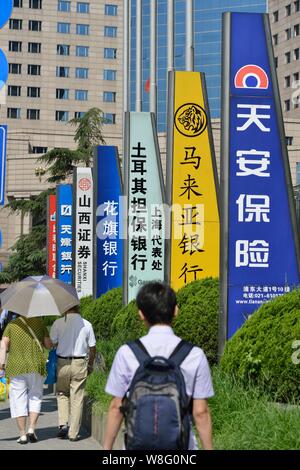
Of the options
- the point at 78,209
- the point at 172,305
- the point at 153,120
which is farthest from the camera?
the point at 78,209

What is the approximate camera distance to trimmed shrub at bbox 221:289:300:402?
31.1 ft

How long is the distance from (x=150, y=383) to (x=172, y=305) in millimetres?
585

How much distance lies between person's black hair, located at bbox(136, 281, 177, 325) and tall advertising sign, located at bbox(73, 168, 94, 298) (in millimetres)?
21090

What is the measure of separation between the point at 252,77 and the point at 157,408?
791cm

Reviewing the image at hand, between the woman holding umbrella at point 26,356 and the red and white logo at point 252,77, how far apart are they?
3492 mm

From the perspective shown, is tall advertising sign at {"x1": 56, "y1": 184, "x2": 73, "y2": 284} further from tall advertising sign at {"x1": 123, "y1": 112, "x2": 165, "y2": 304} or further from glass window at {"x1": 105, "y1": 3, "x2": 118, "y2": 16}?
glass window at {"x1": 105, "y1": 3, "x2": 118, "y2": 16}

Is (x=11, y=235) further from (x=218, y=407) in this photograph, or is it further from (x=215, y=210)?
(x=218, y=407)

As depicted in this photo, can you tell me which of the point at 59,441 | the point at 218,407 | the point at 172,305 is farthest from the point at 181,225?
the point at 172,305

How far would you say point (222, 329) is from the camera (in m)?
11.9

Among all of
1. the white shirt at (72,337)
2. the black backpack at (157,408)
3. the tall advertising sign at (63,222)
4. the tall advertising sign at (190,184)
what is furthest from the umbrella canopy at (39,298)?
the tall advertising sign at (63,222)

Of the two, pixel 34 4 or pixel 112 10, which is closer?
pixel 34 4

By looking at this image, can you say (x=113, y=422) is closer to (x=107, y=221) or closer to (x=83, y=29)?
(x=107, y=221)

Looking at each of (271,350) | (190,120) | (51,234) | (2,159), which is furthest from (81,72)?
(271,350)

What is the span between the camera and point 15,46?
335ft
